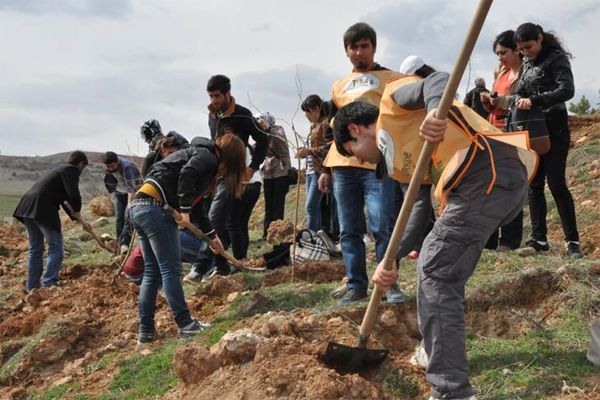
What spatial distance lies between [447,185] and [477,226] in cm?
23

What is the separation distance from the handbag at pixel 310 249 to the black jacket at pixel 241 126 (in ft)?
2.86

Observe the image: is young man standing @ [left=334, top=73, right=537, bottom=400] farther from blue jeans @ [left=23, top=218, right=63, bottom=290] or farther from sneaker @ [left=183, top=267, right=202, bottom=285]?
blue jeans @ [left=23, top=218, right=63, bottom=290]

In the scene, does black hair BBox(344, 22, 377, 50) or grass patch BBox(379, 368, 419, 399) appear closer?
grass patch BBox(379, 368, 419, 399)

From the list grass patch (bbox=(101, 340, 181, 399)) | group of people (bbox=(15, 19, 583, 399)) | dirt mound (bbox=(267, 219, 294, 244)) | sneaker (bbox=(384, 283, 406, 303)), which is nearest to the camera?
group of people (bbox=(15, 19, 583, 399))

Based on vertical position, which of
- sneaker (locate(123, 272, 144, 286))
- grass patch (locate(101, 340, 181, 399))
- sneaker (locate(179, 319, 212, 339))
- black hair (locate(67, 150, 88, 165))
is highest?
black hair (locate(67, 150, 88, 165))

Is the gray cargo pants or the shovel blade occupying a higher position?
the gray cargo pants

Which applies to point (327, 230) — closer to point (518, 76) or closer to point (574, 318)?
point (518, 76)

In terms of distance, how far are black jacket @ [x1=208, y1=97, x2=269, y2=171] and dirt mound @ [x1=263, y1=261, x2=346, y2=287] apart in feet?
3.67

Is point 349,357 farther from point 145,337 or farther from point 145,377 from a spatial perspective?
point 145,337

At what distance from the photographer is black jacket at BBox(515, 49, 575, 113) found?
16.2ft

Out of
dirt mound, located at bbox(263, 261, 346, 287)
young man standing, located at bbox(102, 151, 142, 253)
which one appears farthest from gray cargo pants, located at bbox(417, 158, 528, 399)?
young man standing, located at bbox(102, 151, 142, 253)

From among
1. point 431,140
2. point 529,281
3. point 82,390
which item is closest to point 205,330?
point 82,390

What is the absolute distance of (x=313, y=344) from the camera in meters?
3.55

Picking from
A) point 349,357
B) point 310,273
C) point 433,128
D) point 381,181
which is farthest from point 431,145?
point 310,273
